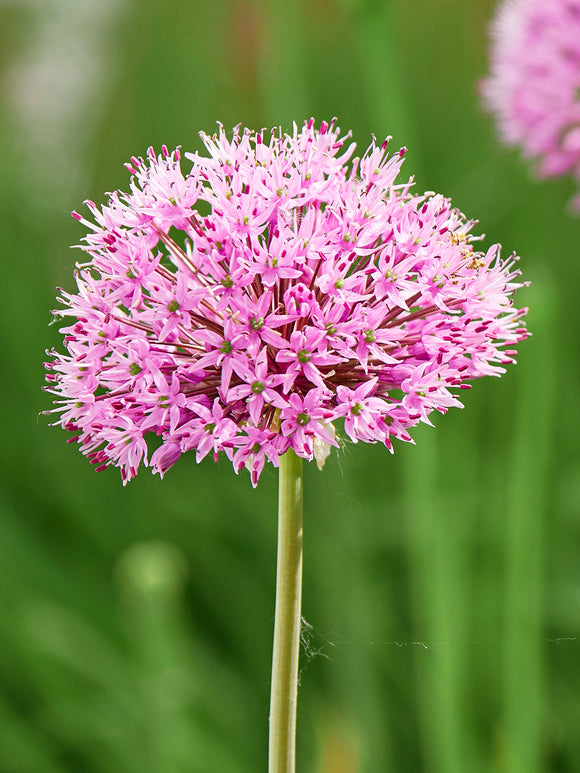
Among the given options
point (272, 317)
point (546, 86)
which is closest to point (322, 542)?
point (546, 86)

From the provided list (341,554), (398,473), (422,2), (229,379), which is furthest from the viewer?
(422,2)

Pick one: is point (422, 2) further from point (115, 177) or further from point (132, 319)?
point (132, 319)

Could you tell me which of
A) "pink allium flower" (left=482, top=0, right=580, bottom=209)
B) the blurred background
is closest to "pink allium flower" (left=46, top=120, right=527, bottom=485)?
the blurred background

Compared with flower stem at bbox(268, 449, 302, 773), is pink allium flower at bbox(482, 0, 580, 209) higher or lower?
higher

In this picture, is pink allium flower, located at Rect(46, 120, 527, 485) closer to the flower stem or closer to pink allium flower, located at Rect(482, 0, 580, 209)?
the flower stem

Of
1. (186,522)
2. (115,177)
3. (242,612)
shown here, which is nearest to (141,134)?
(115,177)

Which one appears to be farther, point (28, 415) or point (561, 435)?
point (28, 415)

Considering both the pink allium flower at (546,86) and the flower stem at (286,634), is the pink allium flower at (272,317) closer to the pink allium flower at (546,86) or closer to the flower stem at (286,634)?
the flower stem at (286,634)
